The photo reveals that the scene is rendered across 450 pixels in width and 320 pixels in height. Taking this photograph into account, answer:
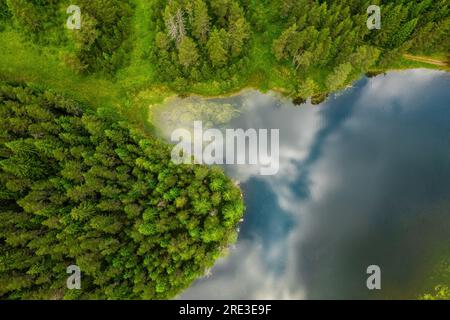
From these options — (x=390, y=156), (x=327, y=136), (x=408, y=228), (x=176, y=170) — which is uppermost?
(x=327, y=136)

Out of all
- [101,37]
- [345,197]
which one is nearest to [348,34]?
[345,197]

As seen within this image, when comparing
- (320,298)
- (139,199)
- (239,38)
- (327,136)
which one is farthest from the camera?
(327,136)

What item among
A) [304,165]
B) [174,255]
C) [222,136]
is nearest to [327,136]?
[304,165]

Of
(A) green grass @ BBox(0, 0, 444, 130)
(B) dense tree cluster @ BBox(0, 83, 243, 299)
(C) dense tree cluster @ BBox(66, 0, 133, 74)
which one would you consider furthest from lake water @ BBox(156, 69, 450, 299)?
(C) dense tree cluster @ BBox(66, 0, 133, 74)

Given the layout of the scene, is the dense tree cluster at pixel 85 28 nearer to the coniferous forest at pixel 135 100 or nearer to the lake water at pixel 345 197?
the coniferous forest at pixel 135 100

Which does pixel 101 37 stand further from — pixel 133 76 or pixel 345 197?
pixel 345 197

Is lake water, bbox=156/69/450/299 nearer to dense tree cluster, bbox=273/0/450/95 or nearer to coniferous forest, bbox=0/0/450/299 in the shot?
coniferous forest, bbox=0/0/450/299

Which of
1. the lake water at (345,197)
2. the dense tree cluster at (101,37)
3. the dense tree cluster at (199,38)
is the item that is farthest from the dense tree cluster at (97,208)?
the dense tree cluster at (199,38)

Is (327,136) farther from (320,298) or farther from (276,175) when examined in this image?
(320,298)
